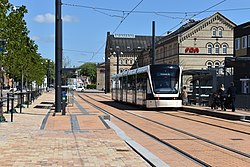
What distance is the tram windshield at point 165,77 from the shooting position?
1166 inches

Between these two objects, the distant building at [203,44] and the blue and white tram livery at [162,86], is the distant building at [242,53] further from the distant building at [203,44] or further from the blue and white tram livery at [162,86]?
the distant building at [203,44]

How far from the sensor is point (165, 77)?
29.7m

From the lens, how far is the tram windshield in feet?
97.1

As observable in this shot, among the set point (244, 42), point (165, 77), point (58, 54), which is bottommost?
point (165, 77)

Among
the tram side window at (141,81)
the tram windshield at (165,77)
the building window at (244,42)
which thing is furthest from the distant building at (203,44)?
the tram windshield at (165,77)

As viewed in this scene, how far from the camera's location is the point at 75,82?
47.0 m

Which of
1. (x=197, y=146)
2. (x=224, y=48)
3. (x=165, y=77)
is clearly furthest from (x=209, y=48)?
(x=197, y=146)

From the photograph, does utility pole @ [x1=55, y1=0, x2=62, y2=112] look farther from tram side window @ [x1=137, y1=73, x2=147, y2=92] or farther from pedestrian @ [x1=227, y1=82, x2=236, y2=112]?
pedestrian @ [x1=227, y1=82, x2=236, y2=112]

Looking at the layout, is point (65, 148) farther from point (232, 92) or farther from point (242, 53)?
point (242, 53)

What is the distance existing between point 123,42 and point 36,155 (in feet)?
374

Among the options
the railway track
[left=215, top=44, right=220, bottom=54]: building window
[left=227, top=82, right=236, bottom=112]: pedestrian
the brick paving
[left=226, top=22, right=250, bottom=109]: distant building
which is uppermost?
[left=215, top=44, right=220, bottom=54]: building window

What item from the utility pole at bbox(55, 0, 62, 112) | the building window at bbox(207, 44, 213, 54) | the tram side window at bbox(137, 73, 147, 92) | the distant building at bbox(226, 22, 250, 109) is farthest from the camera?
the building window at bbox(207, 44, 213, 54)

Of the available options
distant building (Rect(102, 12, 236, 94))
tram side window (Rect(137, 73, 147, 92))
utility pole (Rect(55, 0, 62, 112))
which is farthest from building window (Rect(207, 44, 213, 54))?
utility pole (Rect(55, 0, 62, 112))

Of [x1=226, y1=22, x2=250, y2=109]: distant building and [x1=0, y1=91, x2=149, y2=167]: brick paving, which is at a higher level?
[x1=226, y1=22, x2=250, y2=109]: distant building
